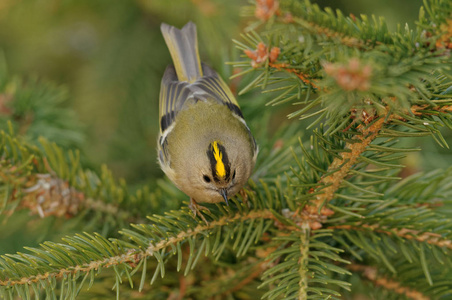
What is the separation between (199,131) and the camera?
211cm

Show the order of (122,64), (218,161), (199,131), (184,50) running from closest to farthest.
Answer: (218,161)
(199,131)
(184,50)
(122,64)

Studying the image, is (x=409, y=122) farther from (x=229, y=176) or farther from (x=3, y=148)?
(x=3, y=148)

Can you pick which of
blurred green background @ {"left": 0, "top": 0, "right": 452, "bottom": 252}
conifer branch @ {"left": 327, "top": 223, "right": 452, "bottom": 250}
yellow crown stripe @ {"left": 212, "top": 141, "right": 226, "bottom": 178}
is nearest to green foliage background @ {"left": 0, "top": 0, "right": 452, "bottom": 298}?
blurred green background @ {"left": 0, "top": 0, "right": 452, "bottom": 252}

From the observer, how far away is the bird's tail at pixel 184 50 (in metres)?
2.31

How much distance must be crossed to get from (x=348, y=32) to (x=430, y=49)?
18cm

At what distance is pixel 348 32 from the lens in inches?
38.2

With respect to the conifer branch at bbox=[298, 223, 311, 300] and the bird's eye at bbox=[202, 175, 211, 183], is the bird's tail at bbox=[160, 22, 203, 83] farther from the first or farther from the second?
the conifer branch at bbox=[298, 223, 311, 300]

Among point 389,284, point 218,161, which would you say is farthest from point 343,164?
point 218,161

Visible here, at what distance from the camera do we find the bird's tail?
2.31 m

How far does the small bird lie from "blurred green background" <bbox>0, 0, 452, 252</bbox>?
11 centimetres

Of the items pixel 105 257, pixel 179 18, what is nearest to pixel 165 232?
pixel 105 257

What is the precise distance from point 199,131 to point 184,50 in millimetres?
531

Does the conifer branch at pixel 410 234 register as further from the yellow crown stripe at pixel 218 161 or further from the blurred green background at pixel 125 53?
the blurred green background at pixel 125 53

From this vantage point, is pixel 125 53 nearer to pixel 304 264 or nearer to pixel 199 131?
pixel 199 131
